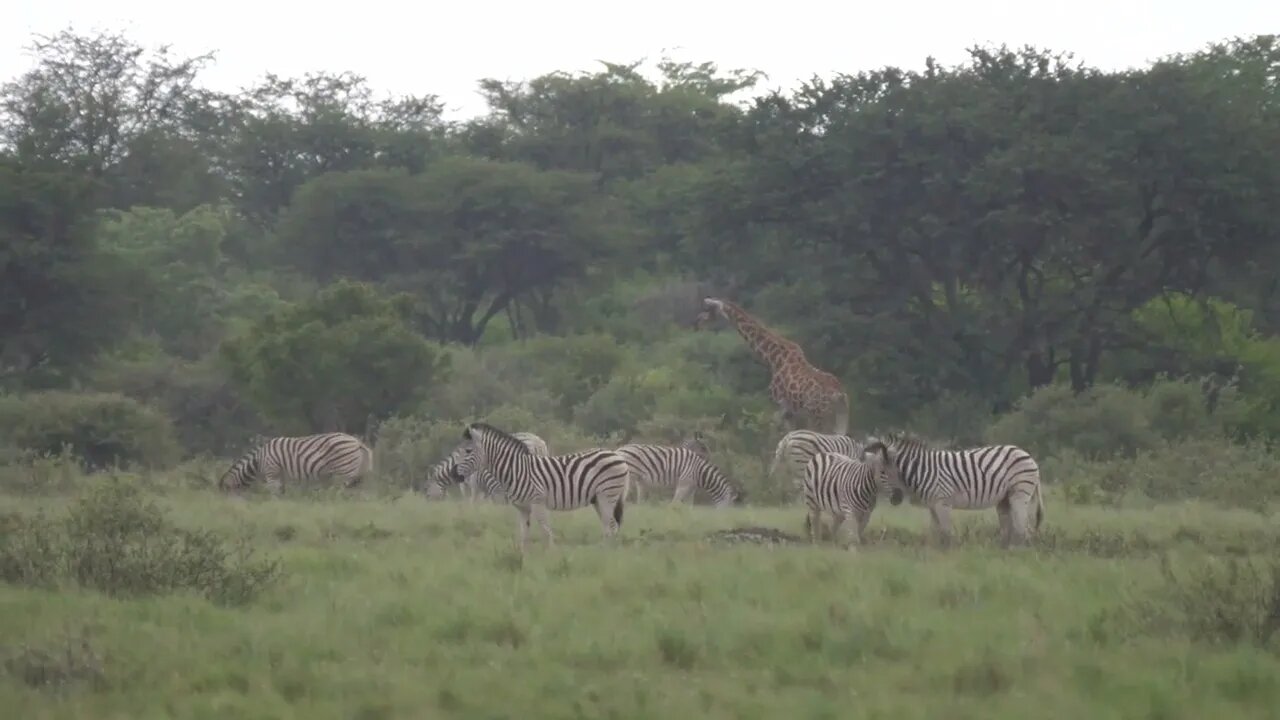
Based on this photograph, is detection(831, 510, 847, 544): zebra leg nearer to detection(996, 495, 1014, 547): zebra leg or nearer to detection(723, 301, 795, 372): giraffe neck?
detection(996, 495, 1014, 547): zebra leg

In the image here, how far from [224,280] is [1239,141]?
1974 centimetres

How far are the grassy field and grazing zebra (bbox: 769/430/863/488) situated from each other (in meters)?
4.73

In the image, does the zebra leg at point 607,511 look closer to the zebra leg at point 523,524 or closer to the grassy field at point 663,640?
the zebra leg at point 523,524

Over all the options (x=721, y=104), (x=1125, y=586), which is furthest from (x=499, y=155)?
(x=1125, y=586)

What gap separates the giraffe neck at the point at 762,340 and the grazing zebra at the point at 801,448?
3.62 metres

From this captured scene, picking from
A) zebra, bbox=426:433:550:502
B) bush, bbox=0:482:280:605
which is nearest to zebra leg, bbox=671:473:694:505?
zebra, bbox=426:433:550:502

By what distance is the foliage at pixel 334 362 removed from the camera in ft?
71.0

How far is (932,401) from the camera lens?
2345 centimetres

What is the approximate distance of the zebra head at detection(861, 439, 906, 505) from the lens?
39.8 feet

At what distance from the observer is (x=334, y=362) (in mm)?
21484

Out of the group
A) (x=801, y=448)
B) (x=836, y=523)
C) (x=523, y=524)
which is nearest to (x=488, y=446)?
(x=523, y=524)

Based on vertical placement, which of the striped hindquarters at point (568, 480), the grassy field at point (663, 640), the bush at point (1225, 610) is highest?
the striped hindquarters at point (568, 480)

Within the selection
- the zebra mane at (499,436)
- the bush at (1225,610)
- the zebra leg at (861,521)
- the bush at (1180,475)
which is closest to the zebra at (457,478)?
the zebra mane at (499,436)

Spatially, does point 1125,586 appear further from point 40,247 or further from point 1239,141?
point 40,247
